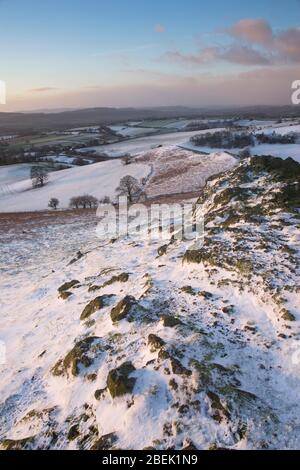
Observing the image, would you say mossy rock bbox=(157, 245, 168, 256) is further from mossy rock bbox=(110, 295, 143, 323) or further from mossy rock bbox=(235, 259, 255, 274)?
mossy rock bbox=(110, 295, 143, 323)

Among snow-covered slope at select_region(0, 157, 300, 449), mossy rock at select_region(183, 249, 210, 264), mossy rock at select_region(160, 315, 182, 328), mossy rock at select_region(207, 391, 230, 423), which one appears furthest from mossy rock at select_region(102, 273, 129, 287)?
mossy rock at select_region(207, 391, 230, 423)

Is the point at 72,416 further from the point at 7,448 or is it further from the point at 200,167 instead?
the point at 200,167

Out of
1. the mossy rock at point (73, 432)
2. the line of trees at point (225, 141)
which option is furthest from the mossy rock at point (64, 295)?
the line of trees at point (225, 141)

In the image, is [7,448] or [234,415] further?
[7,448]

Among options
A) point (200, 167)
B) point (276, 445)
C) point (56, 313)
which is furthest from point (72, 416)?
point (200, 167)

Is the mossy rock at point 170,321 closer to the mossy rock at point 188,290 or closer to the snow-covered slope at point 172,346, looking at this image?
the snow-covered slope at point 172,346

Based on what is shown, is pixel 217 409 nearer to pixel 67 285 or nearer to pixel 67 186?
pixel 67 285
